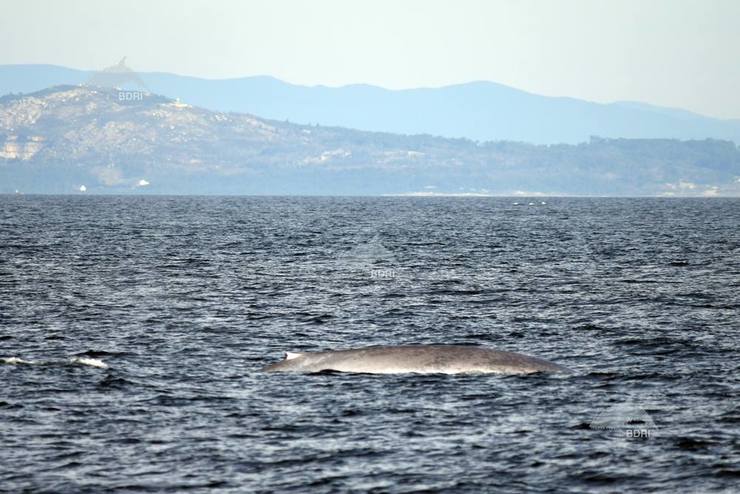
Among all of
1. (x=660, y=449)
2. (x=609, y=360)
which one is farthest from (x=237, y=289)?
(x=660, y=449)

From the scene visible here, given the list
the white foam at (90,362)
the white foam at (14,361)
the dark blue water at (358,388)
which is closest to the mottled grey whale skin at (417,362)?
the dark blue water at (358,388)

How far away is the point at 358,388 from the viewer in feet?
104

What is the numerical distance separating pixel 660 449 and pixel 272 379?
1173 cm

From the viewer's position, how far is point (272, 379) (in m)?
33.3

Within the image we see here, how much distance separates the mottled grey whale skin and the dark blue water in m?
0.79

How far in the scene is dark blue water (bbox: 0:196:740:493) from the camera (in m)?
24.1

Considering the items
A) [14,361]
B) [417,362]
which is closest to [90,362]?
[14,361]

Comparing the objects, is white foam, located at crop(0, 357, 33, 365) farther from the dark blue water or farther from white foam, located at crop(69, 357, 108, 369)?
white foam, located at crop(69, 357, 108, 369)

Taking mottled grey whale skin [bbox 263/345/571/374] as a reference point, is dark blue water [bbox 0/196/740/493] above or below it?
below

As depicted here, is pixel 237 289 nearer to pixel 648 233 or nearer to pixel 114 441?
pixel 114 441

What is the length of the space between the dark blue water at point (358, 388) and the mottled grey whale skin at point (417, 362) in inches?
31.1

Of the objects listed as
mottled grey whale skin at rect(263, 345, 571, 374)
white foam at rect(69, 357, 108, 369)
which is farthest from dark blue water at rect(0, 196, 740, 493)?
mottled grey whale skin at rect(263, 345, 571, 374)

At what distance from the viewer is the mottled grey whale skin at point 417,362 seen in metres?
34.0

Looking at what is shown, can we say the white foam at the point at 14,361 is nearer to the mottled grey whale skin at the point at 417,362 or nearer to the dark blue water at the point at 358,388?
the dark blue water at the point at 358,388
